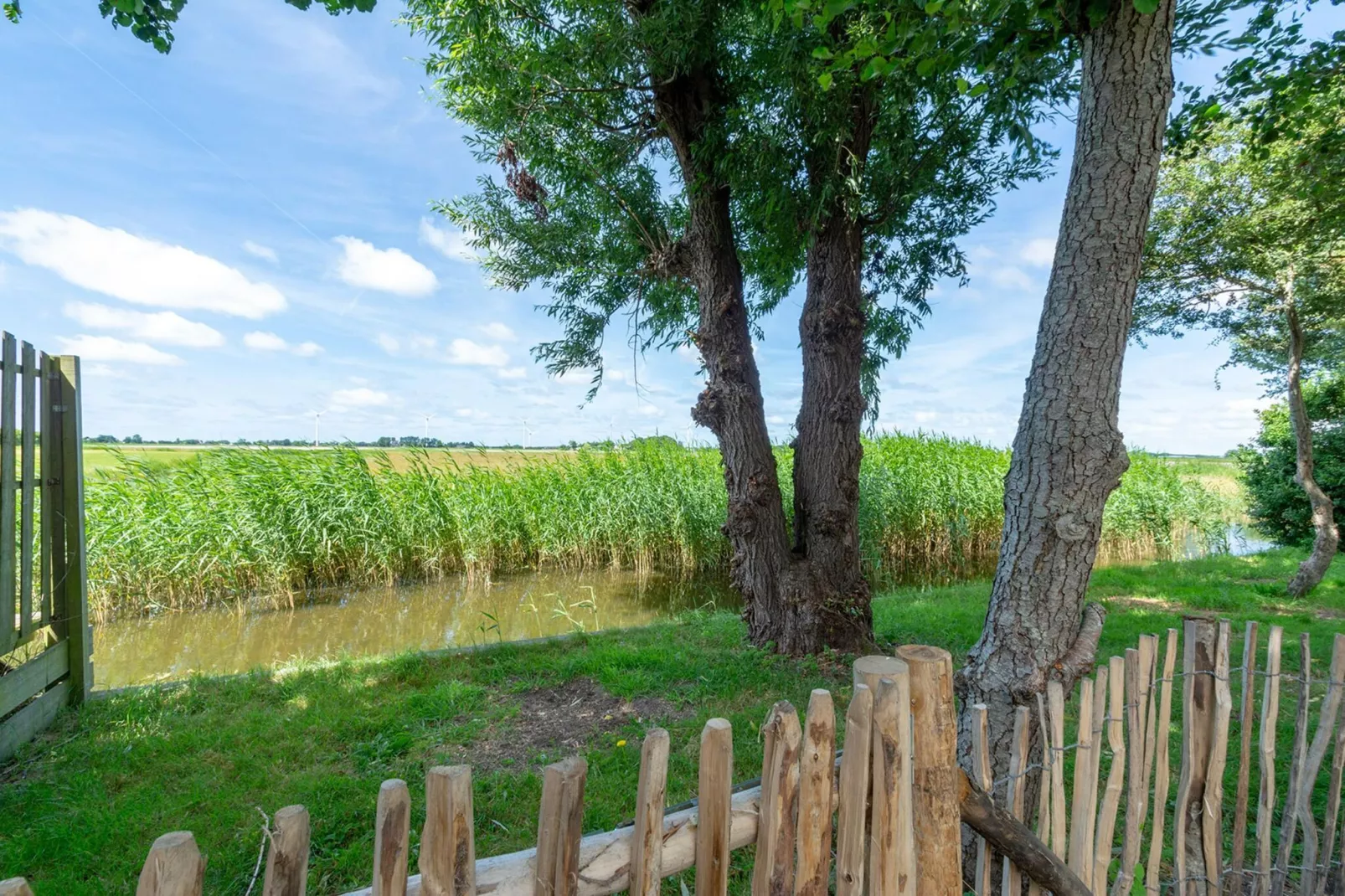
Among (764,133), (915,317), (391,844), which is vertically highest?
(764,133)

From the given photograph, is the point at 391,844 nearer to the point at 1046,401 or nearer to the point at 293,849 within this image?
the point at 293,849

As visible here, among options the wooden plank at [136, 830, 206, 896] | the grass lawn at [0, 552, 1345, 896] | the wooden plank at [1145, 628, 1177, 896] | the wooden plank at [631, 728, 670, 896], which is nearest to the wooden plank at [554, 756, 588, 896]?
the wooden plank at [631, 728, 670, 896]

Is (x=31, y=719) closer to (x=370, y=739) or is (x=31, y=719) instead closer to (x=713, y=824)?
(x=370, y=739)

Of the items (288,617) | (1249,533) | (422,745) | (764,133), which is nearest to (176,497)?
(288,617)

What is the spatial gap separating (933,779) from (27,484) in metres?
4.49

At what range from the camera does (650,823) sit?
1.12 metres

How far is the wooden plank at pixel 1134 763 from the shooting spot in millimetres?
1792

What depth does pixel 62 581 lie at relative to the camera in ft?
11.9

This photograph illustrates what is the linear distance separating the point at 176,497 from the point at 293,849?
8105 millimetres

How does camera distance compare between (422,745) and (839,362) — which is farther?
(839,362)

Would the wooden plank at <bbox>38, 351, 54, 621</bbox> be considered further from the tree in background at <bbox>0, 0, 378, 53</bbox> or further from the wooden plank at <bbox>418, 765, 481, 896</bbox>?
the wooden plank at <bbox>418, 765, 481, 896</bbox>

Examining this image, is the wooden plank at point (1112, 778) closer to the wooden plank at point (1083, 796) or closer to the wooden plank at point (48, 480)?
the wooden plank at point (1083, 796)

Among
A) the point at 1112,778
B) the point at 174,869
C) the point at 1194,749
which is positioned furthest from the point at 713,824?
the point at 1194,749

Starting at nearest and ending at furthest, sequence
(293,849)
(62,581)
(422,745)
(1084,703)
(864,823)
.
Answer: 1. (293,849)
2. (864,823)
3. (1084,703)
4. (422,745)
5. (62,581)
